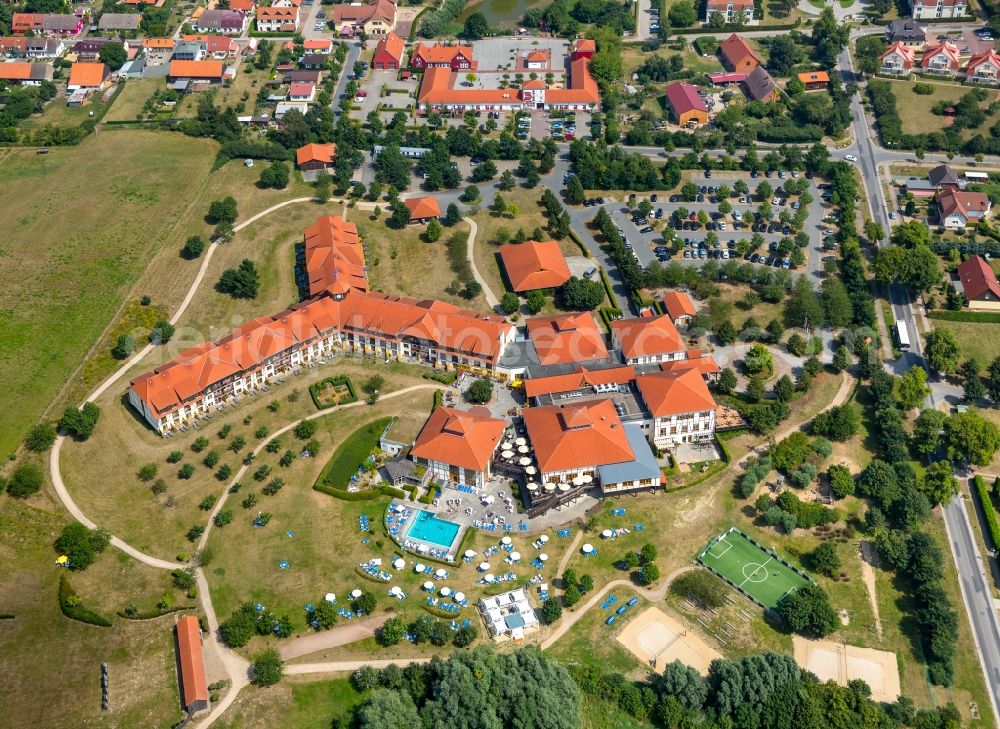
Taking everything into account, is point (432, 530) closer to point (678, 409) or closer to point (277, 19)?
point (678, 409)

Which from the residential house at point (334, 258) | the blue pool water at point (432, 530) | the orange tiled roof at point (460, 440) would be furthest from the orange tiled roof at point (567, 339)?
the blue pool water at point (432, 530)

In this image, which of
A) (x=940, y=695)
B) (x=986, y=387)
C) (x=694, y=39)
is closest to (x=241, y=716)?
(x=940, y=695)

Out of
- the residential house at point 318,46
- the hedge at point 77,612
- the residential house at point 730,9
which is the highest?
the residential house at point 730,9

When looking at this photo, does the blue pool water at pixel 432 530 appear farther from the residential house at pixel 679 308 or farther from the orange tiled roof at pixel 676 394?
the residential house at pixel 679 308

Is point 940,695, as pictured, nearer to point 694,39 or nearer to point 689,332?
point 689,332

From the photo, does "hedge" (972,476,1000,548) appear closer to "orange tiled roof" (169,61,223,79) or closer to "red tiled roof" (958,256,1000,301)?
"red tiled roof" (958,256,1000,301)

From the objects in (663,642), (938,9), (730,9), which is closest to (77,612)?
(663,642)
